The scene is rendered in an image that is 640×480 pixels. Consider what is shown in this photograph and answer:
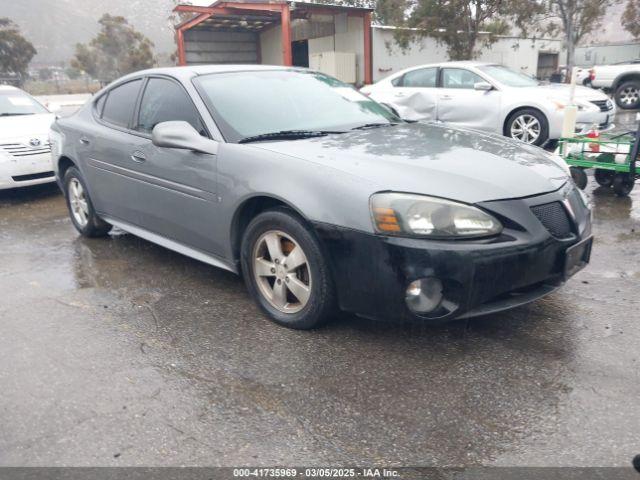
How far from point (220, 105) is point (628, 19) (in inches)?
1645

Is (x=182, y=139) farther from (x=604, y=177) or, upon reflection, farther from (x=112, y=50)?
(x=112, y=50)

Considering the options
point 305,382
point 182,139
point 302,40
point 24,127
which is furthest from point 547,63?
point 305,382

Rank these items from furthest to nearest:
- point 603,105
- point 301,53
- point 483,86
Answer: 1. point 301,53
2. point 603,105
3. point 483,86

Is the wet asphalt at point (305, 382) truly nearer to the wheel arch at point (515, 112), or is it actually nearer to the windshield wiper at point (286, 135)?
the windshield wiper at point (286, 135)

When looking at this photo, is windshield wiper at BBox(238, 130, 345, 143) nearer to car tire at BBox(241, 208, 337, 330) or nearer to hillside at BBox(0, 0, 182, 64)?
car tire at BBox(241, 208, 337, 330)

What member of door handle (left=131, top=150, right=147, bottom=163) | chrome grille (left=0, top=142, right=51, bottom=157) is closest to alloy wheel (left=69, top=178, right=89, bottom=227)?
door handle (left=131, top=150, right=147, bottom=163)

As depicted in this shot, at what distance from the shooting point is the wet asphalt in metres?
2.36

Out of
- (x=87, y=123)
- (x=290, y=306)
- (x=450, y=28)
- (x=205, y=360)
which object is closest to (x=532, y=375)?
(x=290, y=306)

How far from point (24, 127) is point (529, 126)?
718 cm

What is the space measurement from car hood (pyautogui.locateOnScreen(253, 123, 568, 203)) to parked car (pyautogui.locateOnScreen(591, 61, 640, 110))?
14545mm

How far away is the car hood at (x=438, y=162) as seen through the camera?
9.70 ft

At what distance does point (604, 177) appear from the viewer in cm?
661

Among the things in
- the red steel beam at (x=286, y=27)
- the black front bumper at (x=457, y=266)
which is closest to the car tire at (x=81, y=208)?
the black front bumper at (x=457, y=266)

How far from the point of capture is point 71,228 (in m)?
6.02
